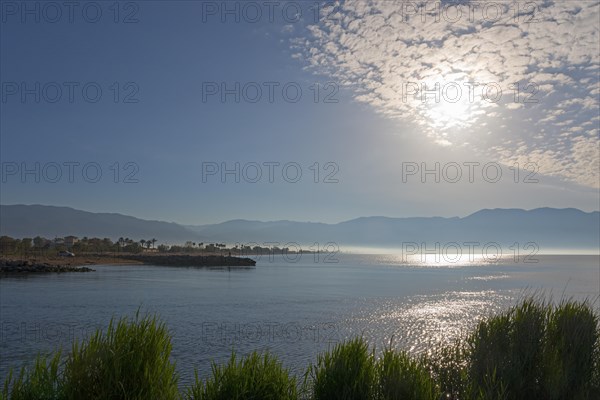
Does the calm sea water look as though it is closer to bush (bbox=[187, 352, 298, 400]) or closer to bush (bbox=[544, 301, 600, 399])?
bush (bbox=[187, 352, 298, 400])

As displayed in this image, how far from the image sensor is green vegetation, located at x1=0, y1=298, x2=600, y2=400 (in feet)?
30.2

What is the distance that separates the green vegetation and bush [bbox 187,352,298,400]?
0.02 m

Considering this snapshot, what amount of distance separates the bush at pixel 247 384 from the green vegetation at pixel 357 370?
0.02 metres

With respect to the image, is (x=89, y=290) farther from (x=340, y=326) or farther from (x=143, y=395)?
(x=143, y=395)

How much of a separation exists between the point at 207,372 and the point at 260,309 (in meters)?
27.4

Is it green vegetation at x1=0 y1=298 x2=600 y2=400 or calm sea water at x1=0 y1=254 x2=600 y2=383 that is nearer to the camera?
green vegetation at x1=0 y1=298 x2=600 y2=400

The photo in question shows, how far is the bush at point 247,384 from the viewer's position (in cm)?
1009

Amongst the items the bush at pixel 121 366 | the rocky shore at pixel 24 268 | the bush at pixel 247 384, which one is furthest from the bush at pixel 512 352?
the rocky shore at pixel 24 268

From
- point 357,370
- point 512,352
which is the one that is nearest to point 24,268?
point 357,370

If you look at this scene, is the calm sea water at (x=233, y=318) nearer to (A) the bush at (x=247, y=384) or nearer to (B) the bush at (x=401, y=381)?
Answer: (A) the bush at (x=247, y=384)

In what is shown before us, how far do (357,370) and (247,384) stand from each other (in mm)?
2895

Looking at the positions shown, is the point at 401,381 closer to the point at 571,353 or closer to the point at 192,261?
the point at 571,353

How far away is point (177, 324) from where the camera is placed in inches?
1480

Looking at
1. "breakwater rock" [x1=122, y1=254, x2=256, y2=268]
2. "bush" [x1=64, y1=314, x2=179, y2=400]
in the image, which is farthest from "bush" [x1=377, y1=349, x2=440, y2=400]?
"breakwater rock" [x1=122, y1=254, x2=256, y2=268]
